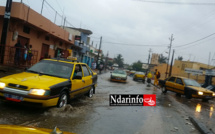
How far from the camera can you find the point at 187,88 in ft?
40.3

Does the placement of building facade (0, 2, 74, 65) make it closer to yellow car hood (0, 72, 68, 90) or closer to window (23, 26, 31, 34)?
window (23, 26, 31, 34)

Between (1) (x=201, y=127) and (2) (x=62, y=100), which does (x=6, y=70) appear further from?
(1) (x=201, y=127)

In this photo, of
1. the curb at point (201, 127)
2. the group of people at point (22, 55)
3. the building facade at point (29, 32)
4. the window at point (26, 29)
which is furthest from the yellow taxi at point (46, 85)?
the window at point (26, 29)

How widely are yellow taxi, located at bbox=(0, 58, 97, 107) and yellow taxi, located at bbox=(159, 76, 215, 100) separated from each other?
8.12m

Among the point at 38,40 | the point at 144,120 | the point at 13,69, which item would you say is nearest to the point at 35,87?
the point at 144,120

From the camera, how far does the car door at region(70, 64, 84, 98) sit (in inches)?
240

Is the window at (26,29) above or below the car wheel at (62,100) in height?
above

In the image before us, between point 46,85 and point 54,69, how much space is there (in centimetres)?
149

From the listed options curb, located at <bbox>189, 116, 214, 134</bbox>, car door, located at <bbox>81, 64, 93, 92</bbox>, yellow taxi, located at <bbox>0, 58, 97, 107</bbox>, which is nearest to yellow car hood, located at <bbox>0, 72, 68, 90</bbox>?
yellow taxi, located at <bbox>0, 58, 97, 107</bbox>

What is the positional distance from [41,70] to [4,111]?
5.93 ft

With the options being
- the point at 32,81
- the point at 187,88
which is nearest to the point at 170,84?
the point at 187,88

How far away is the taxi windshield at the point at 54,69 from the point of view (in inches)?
239

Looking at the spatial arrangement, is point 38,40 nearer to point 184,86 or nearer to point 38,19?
point 38,19

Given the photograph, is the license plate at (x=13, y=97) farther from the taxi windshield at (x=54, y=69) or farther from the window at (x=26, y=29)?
the window at (x=26, y=29)
